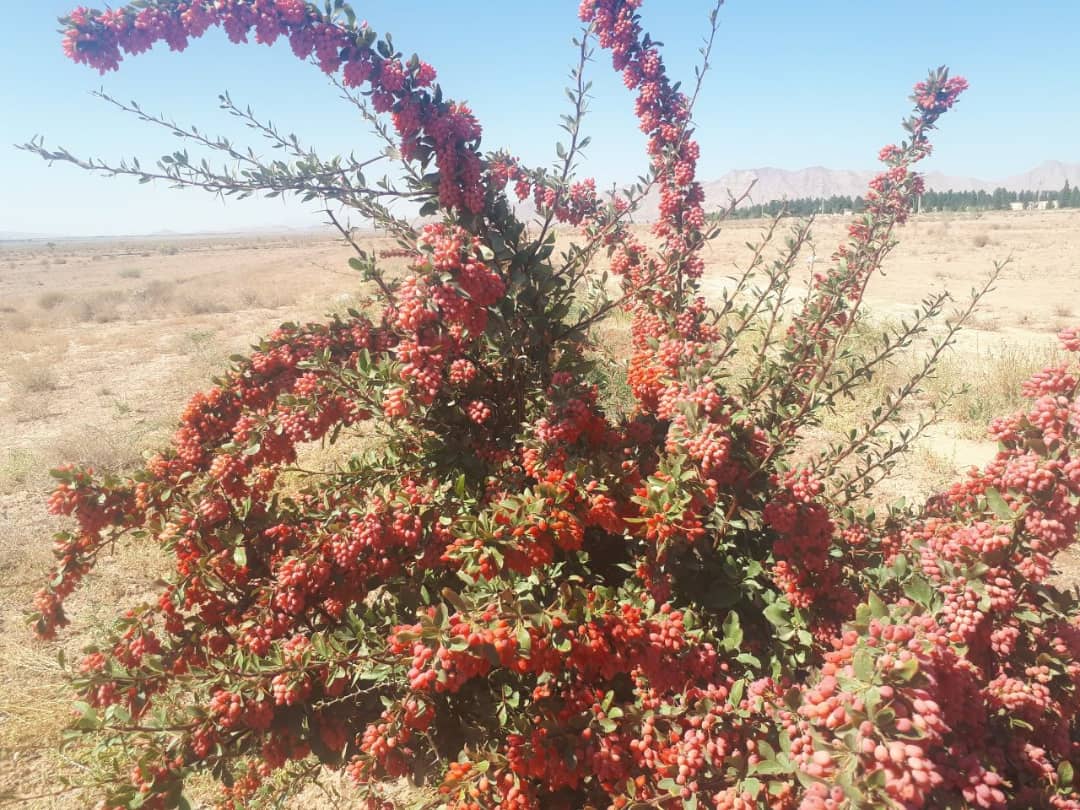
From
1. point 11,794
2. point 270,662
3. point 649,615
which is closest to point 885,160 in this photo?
point 649,615

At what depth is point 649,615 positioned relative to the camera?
2.09 metres

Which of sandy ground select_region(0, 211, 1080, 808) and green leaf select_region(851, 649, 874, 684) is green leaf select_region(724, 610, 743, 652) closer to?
green leaf select_region(851, 649, 874, 684)

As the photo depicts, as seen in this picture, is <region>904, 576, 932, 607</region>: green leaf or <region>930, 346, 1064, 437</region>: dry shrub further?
<region>930, 346, 1064, 437</region>: dry shrub

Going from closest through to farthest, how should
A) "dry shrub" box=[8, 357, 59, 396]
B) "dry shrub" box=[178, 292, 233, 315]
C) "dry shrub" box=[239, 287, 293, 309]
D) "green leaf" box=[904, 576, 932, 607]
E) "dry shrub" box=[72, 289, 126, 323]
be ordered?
"green leaf" box=[904, 576, 932, 607]
"dry shrub" box=[8, 357, 59, 396]
"dry shrub" box=[72, 289, 126, 323]
"dry shrub" box=[178, 292, 233, 315]
"dry shrub" box=[239, 287, 293, 309]

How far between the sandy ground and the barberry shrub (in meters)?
0.71

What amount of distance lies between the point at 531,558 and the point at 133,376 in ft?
46.3

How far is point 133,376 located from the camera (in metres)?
12.5

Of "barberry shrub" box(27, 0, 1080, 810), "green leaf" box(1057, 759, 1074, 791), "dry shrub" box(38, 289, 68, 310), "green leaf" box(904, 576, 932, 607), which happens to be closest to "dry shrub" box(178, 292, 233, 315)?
"dry shrub" box(38, 289, 68, 310)

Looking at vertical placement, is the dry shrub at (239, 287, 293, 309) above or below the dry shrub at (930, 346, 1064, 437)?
above

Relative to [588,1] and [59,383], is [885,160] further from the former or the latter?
[59,383]

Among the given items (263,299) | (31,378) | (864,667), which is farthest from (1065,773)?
(263,299)

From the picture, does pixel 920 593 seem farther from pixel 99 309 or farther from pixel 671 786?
pixel 99 309

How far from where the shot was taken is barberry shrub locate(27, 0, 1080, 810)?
164 centimetres

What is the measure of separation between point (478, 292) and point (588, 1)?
7.11ft
